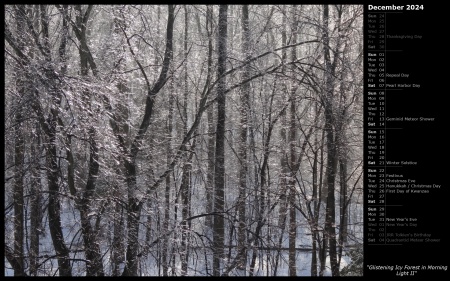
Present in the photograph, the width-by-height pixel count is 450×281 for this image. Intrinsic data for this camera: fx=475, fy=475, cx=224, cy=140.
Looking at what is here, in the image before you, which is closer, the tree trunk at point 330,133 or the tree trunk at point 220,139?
the tree trunk at point 330,133

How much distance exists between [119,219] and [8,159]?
173 cm

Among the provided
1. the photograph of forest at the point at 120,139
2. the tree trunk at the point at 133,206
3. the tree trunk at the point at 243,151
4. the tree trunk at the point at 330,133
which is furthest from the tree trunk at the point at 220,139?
the tree trunk at the point at 330,133

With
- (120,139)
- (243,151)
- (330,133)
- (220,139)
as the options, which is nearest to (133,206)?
(120,139)

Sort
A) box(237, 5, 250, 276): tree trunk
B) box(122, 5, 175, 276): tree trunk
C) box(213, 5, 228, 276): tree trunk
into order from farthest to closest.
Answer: box(213, 5, 228, 276): tree trunk
box(237, 5, 250, 276): tree trunk
box(122, 5, 175, 276): tree trunk

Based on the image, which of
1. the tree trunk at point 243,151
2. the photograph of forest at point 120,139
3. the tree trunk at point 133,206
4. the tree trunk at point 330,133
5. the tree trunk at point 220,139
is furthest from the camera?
the tree trunk at point 220,139

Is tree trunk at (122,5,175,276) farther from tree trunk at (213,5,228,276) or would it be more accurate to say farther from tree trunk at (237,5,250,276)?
tree trunk at (237,5,250,276)

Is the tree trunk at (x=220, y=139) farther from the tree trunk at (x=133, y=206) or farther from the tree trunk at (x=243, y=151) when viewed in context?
the tree trunk at (x=133, y=206)

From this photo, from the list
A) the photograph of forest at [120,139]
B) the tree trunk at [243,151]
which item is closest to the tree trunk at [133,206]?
the photograph of forest at [120,139]

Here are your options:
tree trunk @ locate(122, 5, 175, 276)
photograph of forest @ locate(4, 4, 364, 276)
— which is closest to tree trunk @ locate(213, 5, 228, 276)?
photograph of forest @ locate(4, 4, 364, 276)

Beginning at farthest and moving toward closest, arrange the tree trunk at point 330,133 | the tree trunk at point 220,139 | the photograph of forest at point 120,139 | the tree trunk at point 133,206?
1. the tree trunk at point 220,139
2. the tree trunk at point 330,133
3. the tree trunk at point 133,206
4. the photograph of forest at point 120,139
